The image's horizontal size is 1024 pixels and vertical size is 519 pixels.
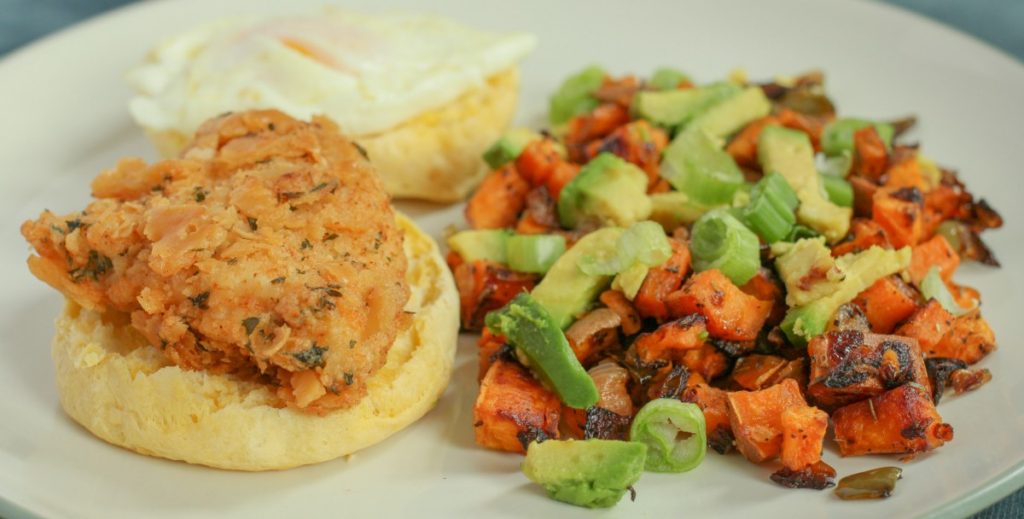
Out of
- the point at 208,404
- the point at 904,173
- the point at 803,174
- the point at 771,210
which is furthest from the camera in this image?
the point at 904,173

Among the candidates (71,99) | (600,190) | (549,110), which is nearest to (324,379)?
(600,190)

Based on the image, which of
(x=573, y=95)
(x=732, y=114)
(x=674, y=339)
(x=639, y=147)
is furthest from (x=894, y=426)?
(x=573, y=95)

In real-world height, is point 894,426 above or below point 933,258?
below

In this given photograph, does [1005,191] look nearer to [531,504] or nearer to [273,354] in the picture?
[531,504]

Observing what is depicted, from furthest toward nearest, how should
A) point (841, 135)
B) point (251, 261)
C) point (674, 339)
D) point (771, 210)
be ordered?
point (841, 135) → point (771, 210) → point (674, 339) → point (251, 261)

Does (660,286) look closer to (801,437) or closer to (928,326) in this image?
(801,437)

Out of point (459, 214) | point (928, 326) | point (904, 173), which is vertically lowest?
point (459, 214)

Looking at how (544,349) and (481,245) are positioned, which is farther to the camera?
(481,245)
